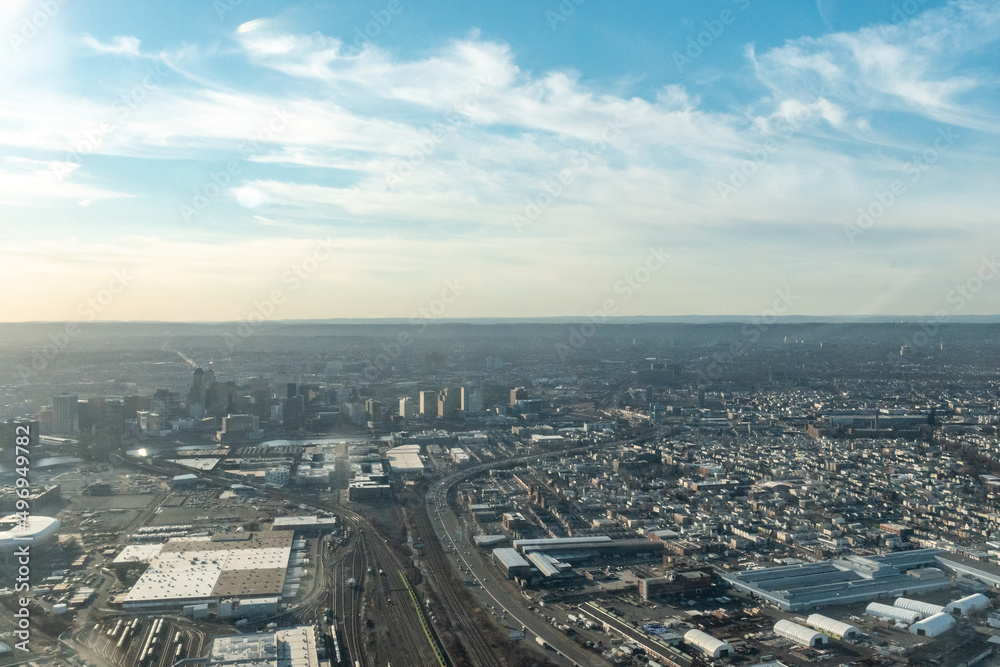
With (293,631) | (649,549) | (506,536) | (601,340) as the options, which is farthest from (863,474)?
(601,340)

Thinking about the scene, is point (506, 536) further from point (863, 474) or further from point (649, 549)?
point (863, 474)

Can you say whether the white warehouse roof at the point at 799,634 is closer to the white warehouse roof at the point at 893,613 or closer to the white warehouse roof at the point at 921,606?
the white warehouse roof at the point at 893,613

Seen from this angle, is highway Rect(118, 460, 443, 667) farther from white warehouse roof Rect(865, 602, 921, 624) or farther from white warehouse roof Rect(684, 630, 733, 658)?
white warehouse roof Rect(865, 602, 921, 624)

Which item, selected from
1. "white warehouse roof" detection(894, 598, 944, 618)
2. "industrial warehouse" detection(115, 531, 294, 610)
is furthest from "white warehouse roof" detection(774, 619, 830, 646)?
"industrial warehouse" detection(115, 531, 294, 610)

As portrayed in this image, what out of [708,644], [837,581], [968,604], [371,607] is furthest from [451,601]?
[968,604]

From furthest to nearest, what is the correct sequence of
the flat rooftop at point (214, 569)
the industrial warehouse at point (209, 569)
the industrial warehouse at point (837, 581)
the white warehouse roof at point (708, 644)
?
the industrial warehouse at point (837, 581) → the flat rooftop at point (214, 569) → the industrial warehouse at point (209, 569) → the white warehouse roof at point (708, 644)

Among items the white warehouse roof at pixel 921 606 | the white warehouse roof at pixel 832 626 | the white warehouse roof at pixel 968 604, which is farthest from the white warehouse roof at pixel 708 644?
the white warehouse roof at pixel 968 604
